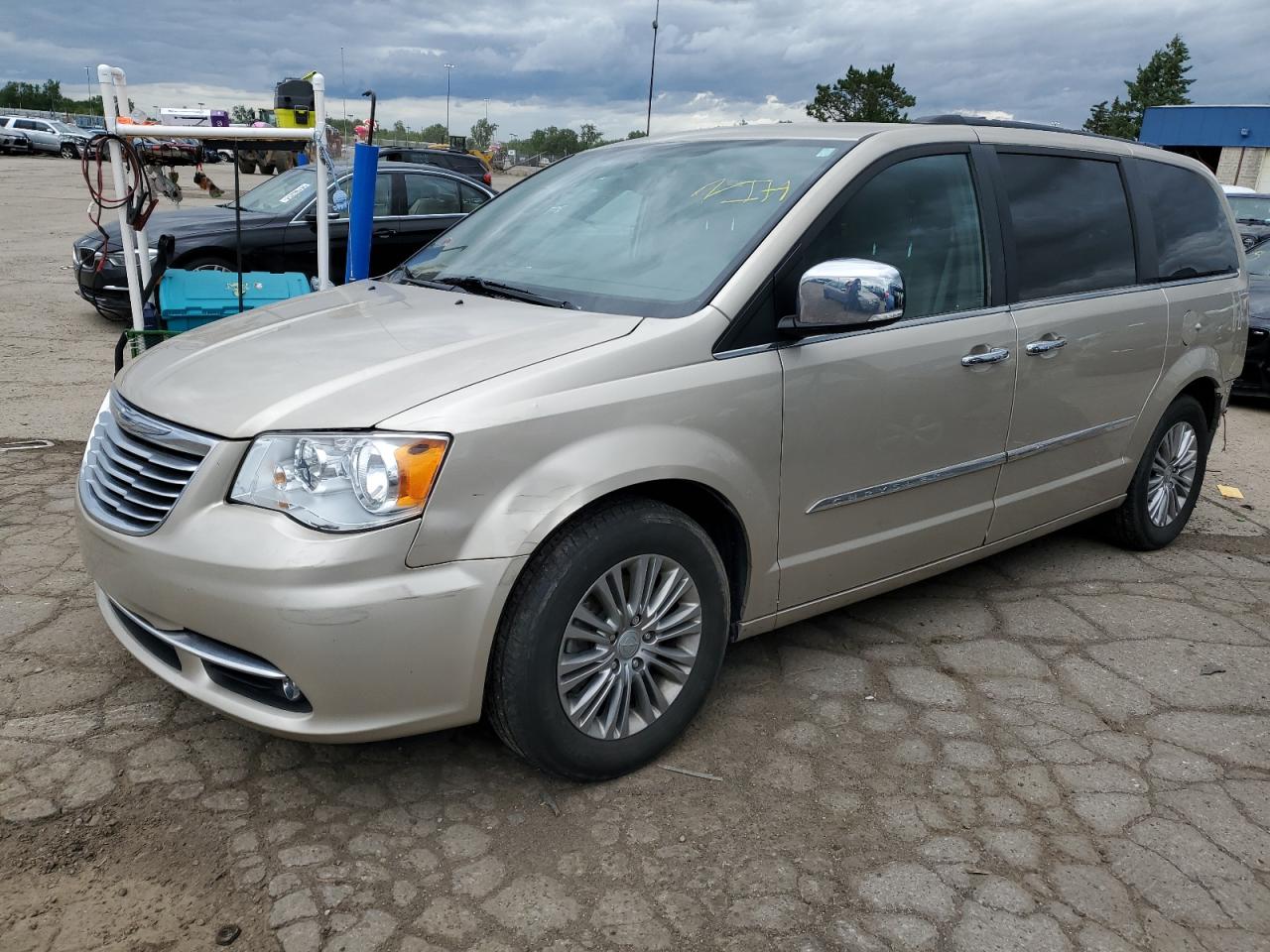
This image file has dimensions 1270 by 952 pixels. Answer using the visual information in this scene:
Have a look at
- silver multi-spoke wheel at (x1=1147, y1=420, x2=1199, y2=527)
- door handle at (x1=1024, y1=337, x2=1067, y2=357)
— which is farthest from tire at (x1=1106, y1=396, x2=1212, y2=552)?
door handle at (x1=1024, y1=337, x2=1067, y2=357)

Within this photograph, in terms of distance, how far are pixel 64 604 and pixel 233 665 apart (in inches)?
65.7

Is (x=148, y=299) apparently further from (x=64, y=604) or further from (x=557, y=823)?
(x=557, y=823)

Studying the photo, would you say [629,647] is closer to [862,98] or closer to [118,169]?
[118,169]

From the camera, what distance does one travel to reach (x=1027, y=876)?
252 centimetres

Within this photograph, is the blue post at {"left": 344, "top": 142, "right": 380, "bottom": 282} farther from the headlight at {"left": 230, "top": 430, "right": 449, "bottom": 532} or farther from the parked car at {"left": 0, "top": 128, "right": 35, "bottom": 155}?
the parked car at {"left": 0, "top": 128, "right": 35, "bottom": 155}

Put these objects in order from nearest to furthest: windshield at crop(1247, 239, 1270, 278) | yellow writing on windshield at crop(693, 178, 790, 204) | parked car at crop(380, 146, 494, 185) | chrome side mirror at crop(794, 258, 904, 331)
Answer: chrome side mirror at crop(794, 258, 904, 331)
yellow writing on windshield at crop(693, 178, 790, 204)
windshield at crop(1247, 239, 1270, 278)
parked car at crop(380, 146, 494, 185)

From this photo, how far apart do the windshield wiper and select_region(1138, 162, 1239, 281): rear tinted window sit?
271 cm

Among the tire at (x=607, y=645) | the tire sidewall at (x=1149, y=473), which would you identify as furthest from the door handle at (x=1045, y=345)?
the tire at (x=607, y=645)

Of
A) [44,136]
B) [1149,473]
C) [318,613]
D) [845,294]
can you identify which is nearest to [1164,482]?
[1149,473]

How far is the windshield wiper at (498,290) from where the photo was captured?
307 cm

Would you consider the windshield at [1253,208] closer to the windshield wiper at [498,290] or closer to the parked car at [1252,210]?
the parked car at [1252,210]

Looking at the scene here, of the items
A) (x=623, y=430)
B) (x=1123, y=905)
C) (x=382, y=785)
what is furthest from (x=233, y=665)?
(x=1123, y=905)

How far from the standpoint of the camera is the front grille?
251 cm

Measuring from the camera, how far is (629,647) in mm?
2754
